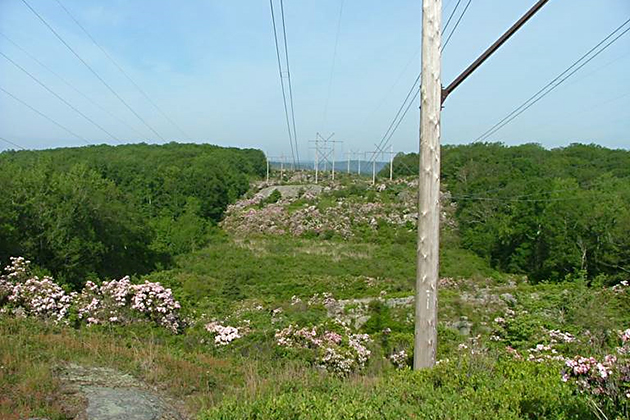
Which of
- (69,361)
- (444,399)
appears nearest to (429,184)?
(444,399)

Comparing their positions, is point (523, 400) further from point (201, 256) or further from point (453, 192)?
point (453, 192)

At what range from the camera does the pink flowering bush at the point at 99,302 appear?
11516 mm

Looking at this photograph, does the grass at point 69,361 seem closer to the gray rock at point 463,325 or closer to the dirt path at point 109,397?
the dirt path at point 109,397

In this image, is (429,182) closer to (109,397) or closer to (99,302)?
(109,397)

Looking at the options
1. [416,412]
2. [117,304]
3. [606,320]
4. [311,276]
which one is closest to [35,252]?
[311,276]

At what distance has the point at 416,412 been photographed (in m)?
4.22

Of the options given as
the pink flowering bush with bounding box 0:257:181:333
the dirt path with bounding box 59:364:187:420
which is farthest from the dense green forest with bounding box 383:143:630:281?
the dirt path with bounding box 59:364:187:420

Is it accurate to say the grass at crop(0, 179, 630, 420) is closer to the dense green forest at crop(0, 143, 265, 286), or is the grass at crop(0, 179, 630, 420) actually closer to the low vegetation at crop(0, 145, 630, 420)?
the low vegetation at crop(0, 145, 630, 420)

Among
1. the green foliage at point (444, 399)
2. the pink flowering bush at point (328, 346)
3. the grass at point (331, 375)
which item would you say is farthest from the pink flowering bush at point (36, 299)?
the green foliage at point (444, 399)

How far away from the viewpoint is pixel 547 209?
42.1m

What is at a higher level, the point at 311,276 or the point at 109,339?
the point at 109,339

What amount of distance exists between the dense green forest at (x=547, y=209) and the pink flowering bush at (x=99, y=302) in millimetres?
19817

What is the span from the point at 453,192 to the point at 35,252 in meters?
48.4

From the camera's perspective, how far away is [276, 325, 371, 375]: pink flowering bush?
10195mm
